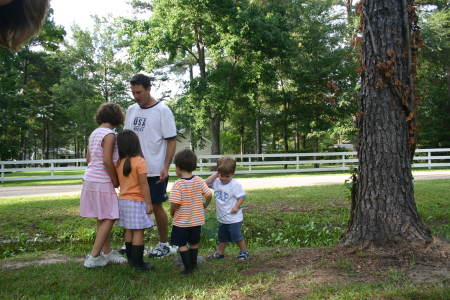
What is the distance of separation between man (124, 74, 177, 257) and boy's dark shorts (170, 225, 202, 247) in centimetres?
76

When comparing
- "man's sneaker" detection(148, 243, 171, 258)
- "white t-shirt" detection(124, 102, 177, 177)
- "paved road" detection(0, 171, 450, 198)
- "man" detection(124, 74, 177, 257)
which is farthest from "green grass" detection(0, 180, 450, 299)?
"paved road" detection(0, 171, 450, 198)

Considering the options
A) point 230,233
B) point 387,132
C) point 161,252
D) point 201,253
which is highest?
point 387,132

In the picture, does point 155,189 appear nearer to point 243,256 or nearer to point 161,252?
point 161,252

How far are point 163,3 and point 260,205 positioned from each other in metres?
15.7

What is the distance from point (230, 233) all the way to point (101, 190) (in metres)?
1.39

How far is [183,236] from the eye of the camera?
11.6 feet

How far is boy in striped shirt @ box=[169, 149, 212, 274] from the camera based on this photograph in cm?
354

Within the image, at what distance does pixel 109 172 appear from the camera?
374 cm

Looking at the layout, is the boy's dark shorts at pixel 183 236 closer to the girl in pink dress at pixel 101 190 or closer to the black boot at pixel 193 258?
the black boot at pixel 193 258

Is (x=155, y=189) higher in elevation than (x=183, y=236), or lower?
higher

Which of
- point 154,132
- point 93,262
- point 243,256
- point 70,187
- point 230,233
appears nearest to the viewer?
point 93,262

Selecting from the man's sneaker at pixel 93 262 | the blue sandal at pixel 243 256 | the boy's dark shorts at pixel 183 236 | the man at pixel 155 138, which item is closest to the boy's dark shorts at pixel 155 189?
the man at pixel 155 138

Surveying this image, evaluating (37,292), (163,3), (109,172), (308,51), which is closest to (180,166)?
(109,172)

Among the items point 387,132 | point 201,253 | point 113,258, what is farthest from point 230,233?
point 387,132
